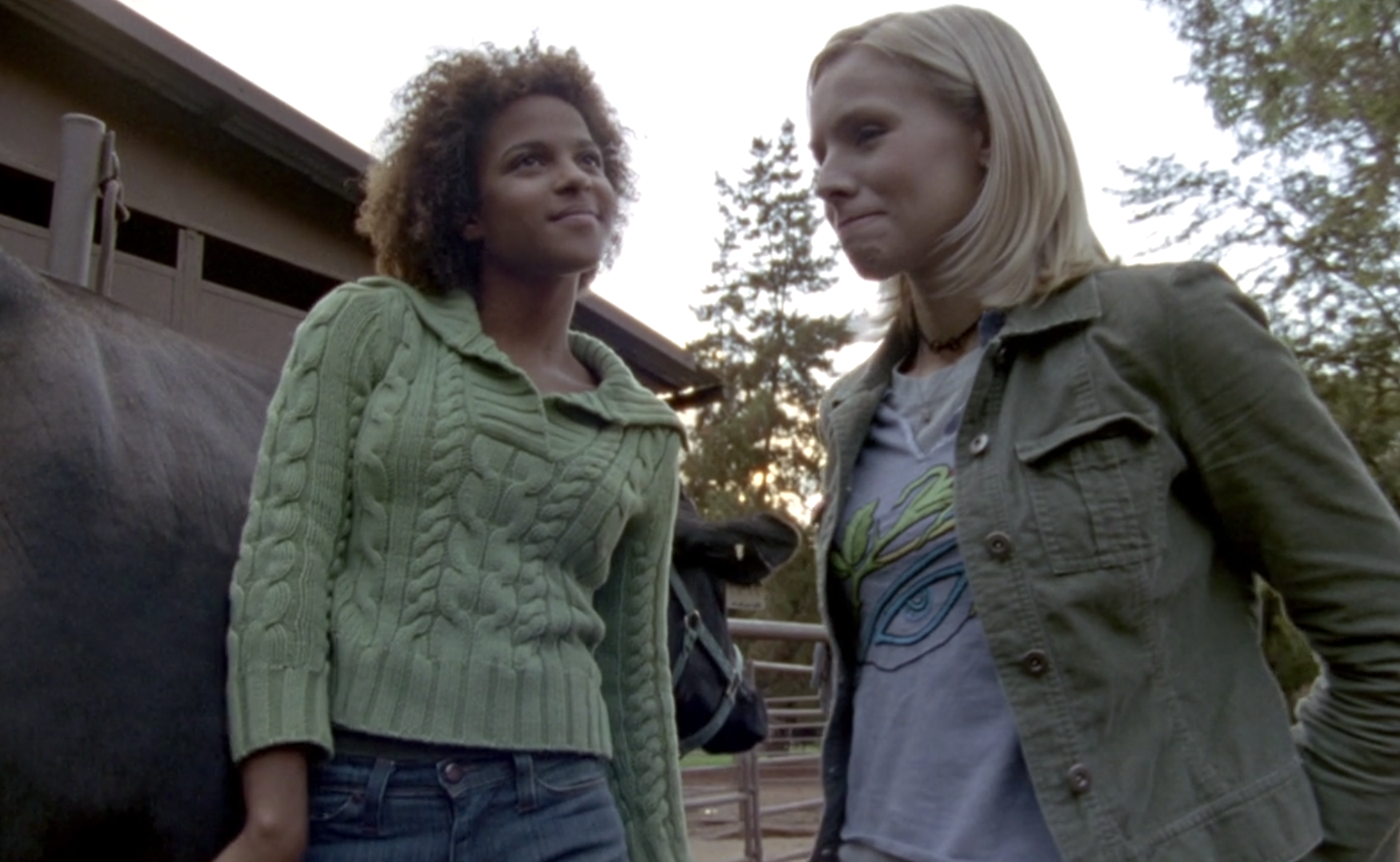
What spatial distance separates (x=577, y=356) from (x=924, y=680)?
104cm

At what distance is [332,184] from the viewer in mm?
10797

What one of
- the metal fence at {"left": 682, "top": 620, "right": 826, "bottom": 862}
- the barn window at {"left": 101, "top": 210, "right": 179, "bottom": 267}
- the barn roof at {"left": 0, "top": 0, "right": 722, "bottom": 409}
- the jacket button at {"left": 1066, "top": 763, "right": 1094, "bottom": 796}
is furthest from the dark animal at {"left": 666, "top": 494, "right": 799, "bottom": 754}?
the barn window at {"left": 101, "top": 210, "right": 179, "bottom": 267}

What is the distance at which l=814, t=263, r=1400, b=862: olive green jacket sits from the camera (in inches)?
58.6

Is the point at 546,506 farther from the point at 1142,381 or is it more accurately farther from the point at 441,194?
the point at 1142,381

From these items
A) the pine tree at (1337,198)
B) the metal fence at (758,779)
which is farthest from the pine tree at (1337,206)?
the metal fence at (758,779)

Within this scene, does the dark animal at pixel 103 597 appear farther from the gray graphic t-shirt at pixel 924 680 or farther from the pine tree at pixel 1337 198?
the pine tree at pixel 1337 198

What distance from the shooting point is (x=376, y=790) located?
75.4 inches

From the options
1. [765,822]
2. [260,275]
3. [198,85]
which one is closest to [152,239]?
[198,85]

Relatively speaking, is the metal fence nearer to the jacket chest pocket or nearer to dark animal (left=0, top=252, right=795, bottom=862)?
dark animal (left=0, top=252, right=795, bottom=862)

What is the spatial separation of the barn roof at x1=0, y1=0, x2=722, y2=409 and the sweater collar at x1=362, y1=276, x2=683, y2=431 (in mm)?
6577

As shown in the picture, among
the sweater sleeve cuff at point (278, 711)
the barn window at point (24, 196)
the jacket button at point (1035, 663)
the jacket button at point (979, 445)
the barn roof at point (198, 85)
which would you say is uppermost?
the barn roof at point (198, 85)

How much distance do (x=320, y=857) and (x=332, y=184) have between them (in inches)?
371

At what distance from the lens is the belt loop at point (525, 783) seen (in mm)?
1986

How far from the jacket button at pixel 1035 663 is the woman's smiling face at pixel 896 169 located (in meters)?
0.52
